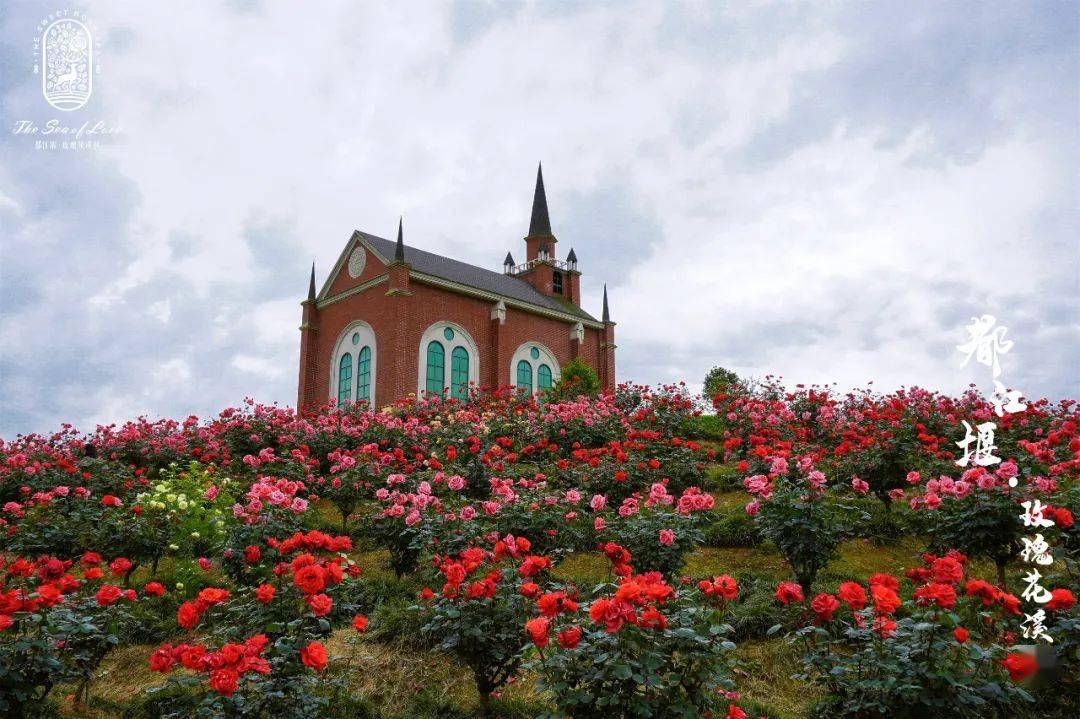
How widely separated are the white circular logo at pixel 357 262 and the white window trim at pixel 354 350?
1.82 meters

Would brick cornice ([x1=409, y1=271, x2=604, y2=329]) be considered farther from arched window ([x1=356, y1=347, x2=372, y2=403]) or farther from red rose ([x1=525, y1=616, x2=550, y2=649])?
red rose ([x1=525, y1=616, x2=550, y2=649])

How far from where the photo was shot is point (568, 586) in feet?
11.5

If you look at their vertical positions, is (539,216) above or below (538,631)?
above

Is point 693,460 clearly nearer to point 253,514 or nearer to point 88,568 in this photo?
point 253,514

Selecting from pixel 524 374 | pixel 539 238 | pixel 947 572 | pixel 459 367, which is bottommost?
pixel 947 572

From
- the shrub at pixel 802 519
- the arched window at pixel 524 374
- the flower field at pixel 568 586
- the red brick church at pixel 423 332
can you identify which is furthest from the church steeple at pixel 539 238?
the shrub at pixel 802 519

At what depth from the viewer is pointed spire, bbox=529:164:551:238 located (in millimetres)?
33312

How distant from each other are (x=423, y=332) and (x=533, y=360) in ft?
16.8

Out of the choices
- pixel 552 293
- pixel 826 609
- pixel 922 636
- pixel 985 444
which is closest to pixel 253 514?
pixel 826 609

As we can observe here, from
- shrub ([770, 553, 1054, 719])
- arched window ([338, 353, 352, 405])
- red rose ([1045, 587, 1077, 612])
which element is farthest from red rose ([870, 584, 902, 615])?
arched window ([338, 353, 352, 405])

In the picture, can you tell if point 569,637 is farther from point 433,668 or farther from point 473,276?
point 473,276

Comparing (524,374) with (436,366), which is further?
(524,374)

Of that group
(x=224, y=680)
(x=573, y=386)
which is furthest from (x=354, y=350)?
(x=224, y=680)

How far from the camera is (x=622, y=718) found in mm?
2941
